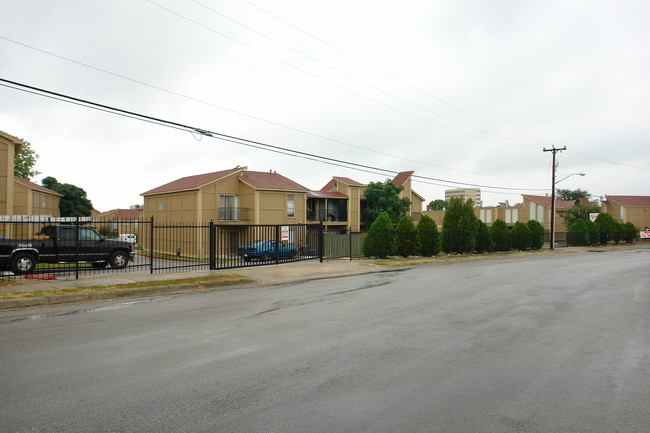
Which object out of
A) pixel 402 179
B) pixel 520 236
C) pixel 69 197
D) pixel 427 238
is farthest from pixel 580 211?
pixel 69 197

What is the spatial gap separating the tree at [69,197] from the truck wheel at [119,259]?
50.0 m

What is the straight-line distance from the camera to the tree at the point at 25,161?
50.2m

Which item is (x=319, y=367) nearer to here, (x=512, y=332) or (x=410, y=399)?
(x=410, y=399)

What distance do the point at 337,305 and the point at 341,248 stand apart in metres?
19.4

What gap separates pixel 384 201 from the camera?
147ft

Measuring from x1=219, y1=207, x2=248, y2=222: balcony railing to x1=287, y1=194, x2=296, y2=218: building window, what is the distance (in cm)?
378

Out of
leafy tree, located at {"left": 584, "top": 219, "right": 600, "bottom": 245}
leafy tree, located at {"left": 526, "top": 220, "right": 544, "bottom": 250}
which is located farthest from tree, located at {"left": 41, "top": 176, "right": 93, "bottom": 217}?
leafy tree, located at {"left": 584, "top": 219, "right": 600, "bottom": 245}

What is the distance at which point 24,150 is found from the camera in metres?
51.4

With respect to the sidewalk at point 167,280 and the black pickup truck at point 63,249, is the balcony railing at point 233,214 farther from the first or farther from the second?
the sidewalk at point 167,280

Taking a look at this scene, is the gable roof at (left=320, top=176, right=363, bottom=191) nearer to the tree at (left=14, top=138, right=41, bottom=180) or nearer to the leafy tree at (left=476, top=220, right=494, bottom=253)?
the leafy tree at (left=476, top=220, right=494, bottom=253)

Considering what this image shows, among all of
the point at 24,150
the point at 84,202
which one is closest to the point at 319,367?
the point at 24,150

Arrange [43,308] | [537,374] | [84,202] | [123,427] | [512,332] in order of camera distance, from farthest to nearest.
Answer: [84,202], [43,308], [512,332], [537,374], [123,427]

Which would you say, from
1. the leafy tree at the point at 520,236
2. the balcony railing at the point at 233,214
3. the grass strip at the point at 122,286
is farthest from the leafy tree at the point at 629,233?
the grass strip at the point at 122,286

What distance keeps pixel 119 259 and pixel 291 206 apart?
69.2 feet
